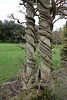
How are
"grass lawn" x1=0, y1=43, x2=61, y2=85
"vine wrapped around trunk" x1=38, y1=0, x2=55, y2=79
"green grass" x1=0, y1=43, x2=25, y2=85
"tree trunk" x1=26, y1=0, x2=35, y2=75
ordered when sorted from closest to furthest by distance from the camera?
"vine wrapped around trunk" x1=38, y1=0, x2=55, y2=79 < "tree trunk" x1=26, y1=0, x2=35, y2=75 < "grass lawn" x1=0, y1=43, x2=61, y2=85 < "green grass" x1=0, y1=43, x2=25, y2=85

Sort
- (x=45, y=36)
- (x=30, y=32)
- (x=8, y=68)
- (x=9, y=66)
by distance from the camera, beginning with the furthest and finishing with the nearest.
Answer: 1. (x=9, y=66)
2. (x=8, y=68)
3. (x=30, y=32)
4. (x=45, y=36)

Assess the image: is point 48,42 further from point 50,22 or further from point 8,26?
point 8,26

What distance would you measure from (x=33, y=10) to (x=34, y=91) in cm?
179

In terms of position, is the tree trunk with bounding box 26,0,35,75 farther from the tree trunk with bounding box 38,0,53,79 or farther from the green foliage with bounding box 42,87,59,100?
the green foliage with bounding box 42,87,59,100

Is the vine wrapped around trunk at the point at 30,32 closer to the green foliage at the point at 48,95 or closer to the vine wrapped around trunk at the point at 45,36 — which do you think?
the vine wrapped around trunk at the point at 45,36

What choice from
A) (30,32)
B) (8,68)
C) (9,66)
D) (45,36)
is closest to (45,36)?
(45,36)

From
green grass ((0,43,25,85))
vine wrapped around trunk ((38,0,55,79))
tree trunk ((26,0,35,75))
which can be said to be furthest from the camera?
green grass ((0,43,25,85))

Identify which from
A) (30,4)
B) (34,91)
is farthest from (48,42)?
(30,4)

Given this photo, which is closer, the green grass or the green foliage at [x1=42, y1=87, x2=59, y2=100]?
the green foliage at [x1=42, y1=87, x2=59, y2=100]

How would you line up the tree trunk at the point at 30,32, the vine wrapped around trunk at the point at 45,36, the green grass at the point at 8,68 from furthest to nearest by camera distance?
the green grass at the point at 8,68
the tree trunk at the point at 30,32
the vine wrapped around trunk at the point at 45,36

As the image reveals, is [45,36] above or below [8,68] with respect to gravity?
above

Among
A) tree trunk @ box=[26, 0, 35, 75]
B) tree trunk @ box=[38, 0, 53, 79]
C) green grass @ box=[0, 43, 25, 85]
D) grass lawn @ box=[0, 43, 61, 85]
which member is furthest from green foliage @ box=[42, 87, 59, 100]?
green grass @ box=[0, 43, 25, 85]

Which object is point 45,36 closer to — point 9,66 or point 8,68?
point 8,68

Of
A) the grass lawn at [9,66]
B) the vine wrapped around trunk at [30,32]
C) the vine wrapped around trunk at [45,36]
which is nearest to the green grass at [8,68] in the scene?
the grass lawn at [9,66]
